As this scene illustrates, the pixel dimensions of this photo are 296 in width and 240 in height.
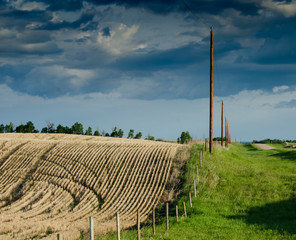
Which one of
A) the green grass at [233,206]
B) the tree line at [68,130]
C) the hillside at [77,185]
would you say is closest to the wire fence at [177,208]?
the green grass at [233,206]

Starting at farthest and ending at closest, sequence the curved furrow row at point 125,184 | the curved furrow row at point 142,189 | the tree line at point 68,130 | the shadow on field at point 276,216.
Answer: the tree line at point 68,130 < the curved furrow row at point 125,184 < the curved furrow row at point 142,189 < the shadow on field at point 276,216

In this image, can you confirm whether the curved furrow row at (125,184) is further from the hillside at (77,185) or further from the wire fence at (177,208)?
the wire fence at (177,208)

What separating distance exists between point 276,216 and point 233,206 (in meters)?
2.67

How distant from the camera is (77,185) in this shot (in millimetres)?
26531

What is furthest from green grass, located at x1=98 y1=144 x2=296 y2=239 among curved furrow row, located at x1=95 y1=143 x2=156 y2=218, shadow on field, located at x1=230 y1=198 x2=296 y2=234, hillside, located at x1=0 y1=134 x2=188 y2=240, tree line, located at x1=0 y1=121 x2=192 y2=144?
tree line, located at x1=0 y1=121 x2=192 y2=144

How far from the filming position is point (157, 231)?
49.6ft

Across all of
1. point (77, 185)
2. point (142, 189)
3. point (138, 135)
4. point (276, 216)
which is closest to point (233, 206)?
point (276, 216)

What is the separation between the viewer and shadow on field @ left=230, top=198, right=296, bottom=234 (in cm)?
1639

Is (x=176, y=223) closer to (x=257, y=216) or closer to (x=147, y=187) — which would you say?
(x=257, y=216)

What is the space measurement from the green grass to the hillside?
226 cm

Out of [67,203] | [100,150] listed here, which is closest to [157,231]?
[67,203]

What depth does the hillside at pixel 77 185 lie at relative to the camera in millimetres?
18766

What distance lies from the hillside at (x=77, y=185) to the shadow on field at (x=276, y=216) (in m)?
5.97

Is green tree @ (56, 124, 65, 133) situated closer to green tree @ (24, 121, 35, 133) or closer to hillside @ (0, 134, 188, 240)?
green tree @ (24, 121, 35, 133)
